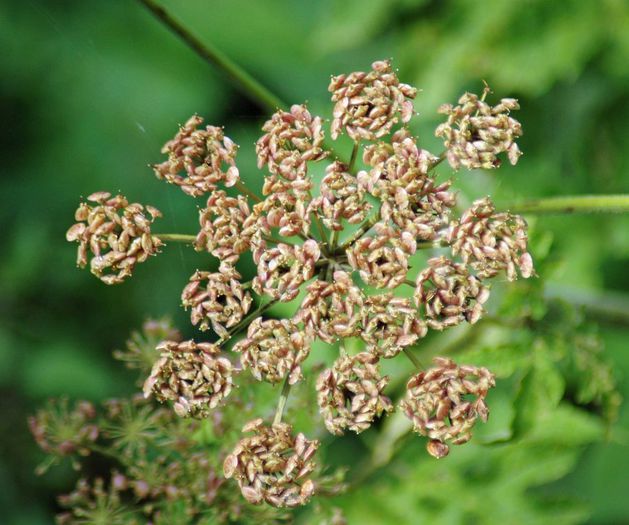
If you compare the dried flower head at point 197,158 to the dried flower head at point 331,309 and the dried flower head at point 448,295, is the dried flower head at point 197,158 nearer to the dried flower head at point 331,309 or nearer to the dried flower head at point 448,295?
the dried flower head at point 331,309

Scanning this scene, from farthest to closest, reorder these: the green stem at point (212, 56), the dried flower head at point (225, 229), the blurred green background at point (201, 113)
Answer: the blurred green background at point (201, 113) < the green stem at point (212, 56) < the dried flower head at point (225, 229)

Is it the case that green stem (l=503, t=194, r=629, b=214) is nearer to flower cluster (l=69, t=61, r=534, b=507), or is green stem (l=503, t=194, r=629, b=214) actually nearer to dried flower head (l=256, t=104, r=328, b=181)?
flower cluster (l=69, t=61, r=534, b=507)

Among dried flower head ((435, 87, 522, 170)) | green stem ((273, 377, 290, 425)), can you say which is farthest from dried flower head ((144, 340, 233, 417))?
dried flower head ((435, 87, 522, 170))

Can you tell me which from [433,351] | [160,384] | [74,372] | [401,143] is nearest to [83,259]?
[160,384]

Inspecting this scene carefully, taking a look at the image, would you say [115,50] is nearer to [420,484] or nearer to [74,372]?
[74,372]

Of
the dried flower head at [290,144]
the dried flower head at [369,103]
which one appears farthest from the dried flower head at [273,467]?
the dried flower head at [369,103]

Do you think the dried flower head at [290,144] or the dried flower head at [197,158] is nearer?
the dried flower head at [290,144]
